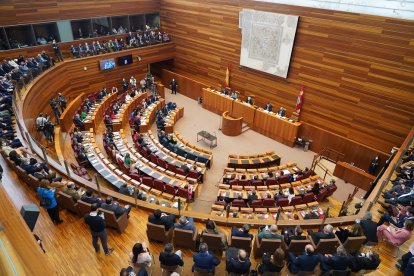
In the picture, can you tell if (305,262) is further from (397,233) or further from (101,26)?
(101,26)

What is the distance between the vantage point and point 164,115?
1314 centimetres

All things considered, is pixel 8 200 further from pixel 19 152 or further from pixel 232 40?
pixel 232 40

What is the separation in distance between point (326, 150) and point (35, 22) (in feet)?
42.9

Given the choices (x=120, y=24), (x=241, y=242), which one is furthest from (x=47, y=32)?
(x=241, y=242)

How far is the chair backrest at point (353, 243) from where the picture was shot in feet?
15.0

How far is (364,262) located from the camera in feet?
12.9

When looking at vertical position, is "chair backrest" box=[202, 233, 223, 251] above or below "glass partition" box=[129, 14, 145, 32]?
below

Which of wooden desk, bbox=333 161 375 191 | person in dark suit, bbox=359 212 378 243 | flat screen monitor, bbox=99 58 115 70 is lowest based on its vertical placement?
wooden desk, bbox=333 161 375 191

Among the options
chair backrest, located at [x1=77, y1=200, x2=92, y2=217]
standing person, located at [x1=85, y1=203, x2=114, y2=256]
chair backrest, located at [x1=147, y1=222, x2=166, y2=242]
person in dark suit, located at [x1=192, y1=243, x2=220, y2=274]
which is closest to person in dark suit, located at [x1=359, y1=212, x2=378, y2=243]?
person in dark suit, located at [x1=192, y1=243, x2=220, y2=274]

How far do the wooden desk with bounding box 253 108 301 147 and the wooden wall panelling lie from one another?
717cm

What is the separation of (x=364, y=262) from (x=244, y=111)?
9991 millimetres

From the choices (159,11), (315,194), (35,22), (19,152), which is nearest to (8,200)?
(19,152)

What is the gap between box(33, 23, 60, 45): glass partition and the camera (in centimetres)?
1297

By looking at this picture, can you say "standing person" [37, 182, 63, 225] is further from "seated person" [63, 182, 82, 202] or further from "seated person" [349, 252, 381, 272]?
"seated person" [349, 252, 381, 272]
